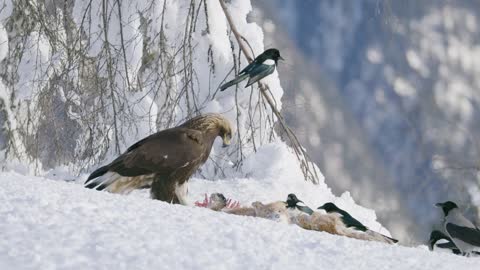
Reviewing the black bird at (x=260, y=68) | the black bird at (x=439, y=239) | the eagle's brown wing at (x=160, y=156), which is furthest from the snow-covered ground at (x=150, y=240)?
the black bird at (x=260, y=68)

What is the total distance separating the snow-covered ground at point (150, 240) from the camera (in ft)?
4.79

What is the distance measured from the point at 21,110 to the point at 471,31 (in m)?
8.66

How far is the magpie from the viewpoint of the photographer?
3.27 m

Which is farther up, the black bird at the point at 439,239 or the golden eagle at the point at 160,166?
the black bird at the point at 439,239

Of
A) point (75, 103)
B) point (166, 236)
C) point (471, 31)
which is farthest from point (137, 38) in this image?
point (471, 31)

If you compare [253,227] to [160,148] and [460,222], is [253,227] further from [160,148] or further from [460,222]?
[460,222]

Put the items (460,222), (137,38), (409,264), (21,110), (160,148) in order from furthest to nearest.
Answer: (21,110), (137,38), (460,222), (160,148), (409,264)

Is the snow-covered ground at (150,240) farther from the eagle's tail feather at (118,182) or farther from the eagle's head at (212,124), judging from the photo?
the eagle's head at (212,124)

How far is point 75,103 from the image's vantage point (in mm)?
4879

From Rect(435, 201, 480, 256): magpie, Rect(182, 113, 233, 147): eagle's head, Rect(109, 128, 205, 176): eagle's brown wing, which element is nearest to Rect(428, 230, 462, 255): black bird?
Rect(435, 201, 480, 256): magpie

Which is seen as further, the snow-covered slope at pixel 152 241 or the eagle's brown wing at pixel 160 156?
the eagle's brown wing at pixel 160 156

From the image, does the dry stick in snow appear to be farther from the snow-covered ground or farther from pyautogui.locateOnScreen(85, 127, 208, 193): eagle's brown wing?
the snow-covered ground

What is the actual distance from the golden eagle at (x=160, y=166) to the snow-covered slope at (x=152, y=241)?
1.41 metres

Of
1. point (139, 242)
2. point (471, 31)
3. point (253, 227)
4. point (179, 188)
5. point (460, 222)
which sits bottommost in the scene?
point (139, 242)
